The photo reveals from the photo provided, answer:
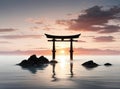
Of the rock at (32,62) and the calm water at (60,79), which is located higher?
the rock at (32,62)

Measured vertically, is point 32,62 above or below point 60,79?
above

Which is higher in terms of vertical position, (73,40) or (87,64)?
(73,40)

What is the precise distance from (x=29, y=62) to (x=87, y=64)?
45.4 ft

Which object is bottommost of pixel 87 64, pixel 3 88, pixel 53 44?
pixel 3 88

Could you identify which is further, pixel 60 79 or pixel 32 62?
pixel 32 62

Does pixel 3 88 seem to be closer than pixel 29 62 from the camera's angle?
Yes

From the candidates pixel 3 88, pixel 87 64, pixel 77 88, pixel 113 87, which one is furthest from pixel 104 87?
pixel 87 64

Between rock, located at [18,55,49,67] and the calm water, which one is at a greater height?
rock, located at [18,55,49,67]

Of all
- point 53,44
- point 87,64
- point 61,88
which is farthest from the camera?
point 53,44

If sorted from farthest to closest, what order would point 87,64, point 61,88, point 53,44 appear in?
point 53,44 < point 87,64 < point 61,88

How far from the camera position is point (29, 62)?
72625 mm

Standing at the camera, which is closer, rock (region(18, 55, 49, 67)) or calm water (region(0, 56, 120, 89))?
calm water (region(0, 56, 120, 89))

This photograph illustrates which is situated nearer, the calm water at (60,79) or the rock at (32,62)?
the calm water at (60,79)

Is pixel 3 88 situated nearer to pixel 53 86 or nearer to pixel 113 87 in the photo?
pixel 53 86
